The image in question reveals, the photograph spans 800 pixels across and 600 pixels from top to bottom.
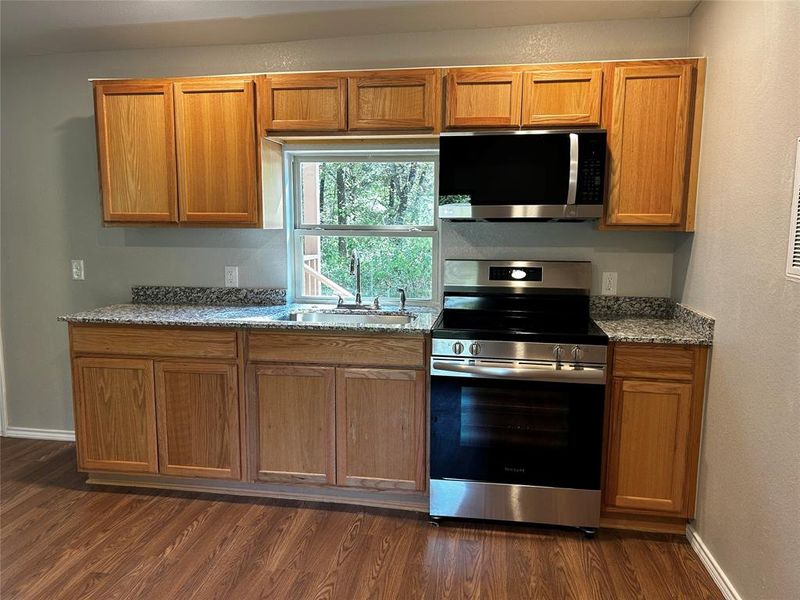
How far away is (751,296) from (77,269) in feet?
11.6

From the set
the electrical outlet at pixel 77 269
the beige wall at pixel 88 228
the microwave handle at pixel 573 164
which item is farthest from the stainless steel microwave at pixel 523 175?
the electrical outlet at pixel 77 269

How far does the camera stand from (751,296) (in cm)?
191

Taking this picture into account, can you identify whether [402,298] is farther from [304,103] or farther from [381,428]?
[304,103]

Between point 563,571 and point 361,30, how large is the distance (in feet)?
8.92

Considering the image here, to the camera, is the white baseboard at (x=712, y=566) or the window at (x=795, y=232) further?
the white baseboard at (x=712, y=566)

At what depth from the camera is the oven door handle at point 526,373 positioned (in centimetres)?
231

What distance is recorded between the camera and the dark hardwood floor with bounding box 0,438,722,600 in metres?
2.03

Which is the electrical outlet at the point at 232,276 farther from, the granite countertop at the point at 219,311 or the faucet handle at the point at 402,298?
the faucet handle at the point at 402,298

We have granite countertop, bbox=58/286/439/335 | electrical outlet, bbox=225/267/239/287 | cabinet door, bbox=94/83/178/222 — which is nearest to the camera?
granite countertop, bbox=58/286/439/335

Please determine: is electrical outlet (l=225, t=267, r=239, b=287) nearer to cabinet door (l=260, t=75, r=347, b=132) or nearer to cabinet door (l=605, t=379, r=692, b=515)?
cabinet door (l=260, t=75, r=347, b=132)

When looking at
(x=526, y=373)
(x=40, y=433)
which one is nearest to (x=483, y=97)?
(x=526, y=373)

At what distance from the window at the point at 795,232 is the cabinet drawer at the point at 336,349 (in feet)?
4.62

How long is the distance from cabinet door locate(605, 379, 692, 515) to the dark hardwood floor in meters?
0.20

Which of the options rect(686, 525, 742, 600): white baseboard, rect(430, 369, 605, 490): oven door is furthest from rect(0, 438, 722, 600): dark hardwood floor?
rect(430, 369, 605, 490): oven door
